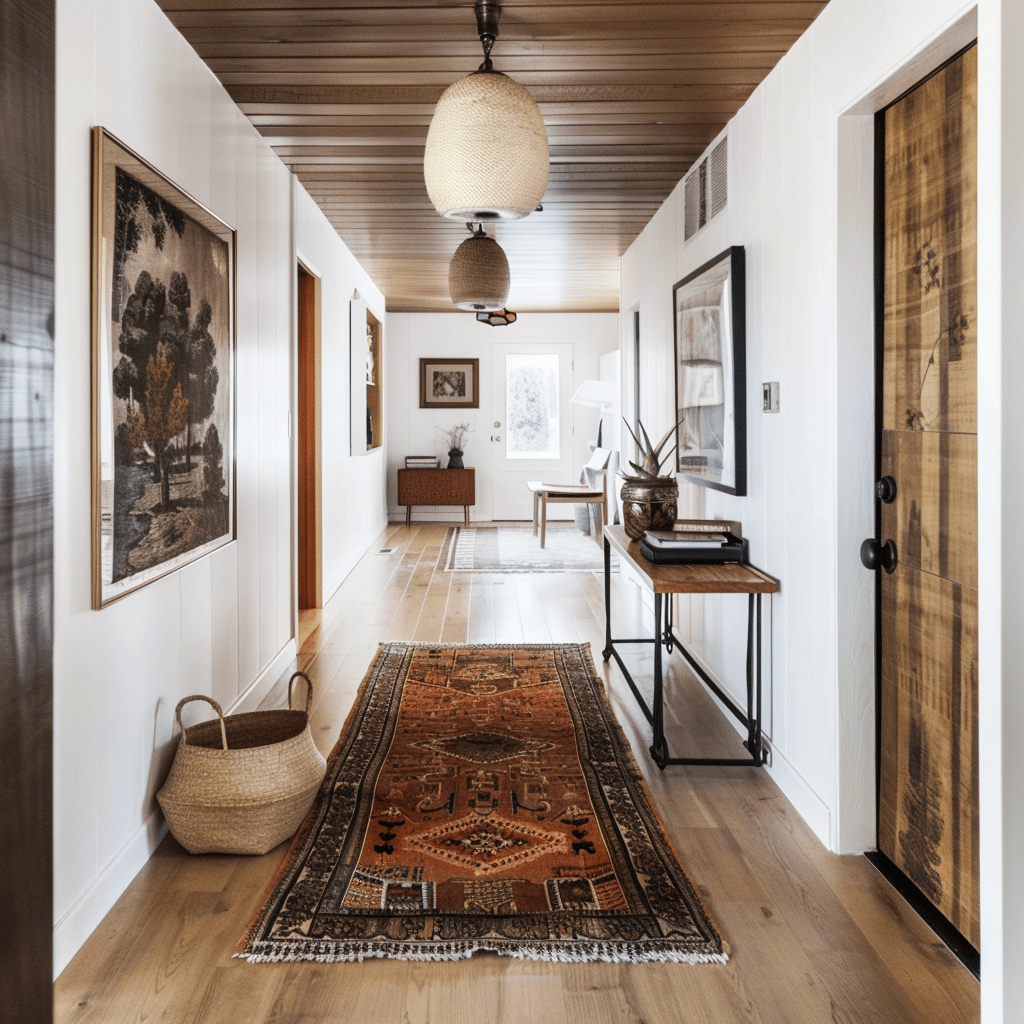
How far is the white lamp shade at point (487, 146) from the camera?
2.02 meters

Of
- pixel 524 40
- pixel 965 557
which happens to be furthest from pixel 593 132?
pixel 965 557

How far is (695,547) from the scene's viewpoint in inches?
123

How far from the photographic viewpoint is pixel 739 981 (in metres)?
1.75

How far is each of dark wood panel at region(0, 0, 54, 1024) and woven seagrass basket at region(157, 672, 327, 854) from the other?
1750mm

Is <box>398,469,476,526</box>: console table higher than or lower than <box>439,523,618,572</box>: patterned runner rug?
higher

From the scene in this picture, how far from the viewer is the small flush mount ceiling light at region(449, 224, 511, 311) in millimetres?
3629

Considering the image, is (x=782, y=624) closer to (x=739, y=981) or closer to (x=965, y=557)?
(x=965, y=557)

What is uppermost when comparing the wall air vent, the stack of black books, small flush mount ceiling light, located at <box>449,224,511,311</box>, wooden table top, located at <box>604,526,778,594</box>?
the wall air vent

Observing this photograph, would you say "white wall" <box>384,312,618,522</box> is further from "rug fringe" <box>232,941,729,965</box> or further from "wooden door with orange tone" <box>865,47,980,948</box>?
"rug fringe" <box>232,941,729,965</box>

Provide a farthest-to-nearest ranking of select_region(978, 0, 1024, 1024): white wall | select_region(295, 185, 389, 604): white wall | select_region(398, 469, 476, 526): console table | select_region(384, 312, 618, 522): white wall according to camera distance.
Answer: select_region(384, 312, 618, 522): white wall → select_region(398, 469, 476, 526): console table → select_region(295, 185, 389, 604): white wall → select_region(978, 0, 1024, 1024): white wall

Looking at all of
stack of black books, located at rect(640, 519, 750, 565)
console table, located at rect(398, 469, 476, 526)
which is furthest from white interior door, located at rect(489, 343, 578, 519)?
stack of black books, located at rect(640, 519, 750, 565)

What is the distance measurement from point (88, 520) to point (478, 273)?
6.93 ft

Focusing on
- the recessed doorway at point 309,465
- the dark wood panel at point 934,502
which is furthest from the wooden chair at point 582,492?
the dark wood panel at point 934,502

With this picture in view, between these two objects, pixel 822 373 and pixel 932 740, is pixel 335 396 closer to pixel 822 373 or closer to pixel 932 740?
pixel 822 373
